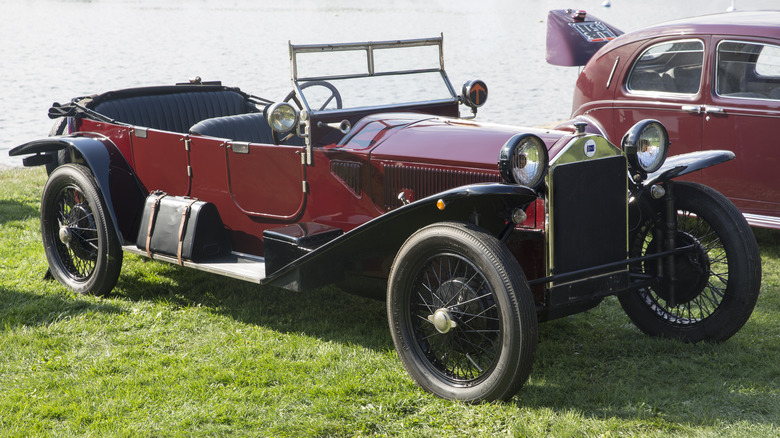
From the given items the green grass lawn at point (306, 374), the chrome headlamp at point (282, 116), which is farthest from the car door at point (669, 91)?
the chrome headlamp at point (282, 116)

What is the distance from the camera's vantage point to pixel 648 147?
12.3 ft

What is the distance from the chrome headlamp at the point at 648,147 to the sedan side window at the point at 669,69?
2.39 m

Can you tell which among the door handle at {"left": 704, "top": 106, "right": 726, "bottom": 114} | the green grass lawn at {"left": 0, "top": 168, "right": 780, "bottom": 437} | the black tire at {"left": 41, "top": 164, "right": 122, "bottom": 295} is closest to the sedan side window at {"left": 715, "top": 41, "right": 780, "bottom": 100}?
the door handle at {"left": 704, "top": 106, "right": 726, "bottom": 114}

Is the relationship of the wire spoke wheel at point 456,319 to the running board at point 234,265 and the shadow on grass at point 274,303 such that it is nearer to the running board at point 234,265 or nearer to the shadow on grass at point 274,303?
the shadow on grass at point 274,303

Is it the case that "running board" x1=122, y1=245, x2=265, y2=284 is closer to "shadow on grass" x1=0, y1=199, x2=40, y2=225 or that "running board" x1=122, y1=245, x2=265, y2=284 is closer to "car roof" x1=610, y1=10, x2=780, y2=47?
"shadow on grass" x1=0, y1=199, x2=40, y2=225

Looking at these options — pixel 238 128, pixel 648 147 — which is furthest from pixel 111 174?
pixel 648 147

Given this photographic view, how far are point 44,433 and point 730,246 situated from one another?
321 centimetres

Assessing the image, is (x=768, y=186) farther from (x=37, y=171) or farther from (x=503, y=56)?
(x=503, y=56)

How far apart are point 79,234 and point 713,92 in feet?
15.3

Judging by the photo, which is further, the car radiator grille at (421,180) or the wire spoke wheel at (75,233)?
the wire spoke wheel at (75,233)

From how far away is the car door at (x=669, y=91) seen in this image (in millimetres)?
5840

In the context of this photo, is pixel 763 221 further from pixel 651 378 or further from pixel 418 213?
pixel 418 213

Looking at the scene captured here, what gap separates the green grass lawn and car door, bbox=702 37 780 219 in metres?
0.89

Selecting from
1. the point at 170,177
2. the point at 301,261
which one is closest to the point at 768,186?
the point at 301,261
